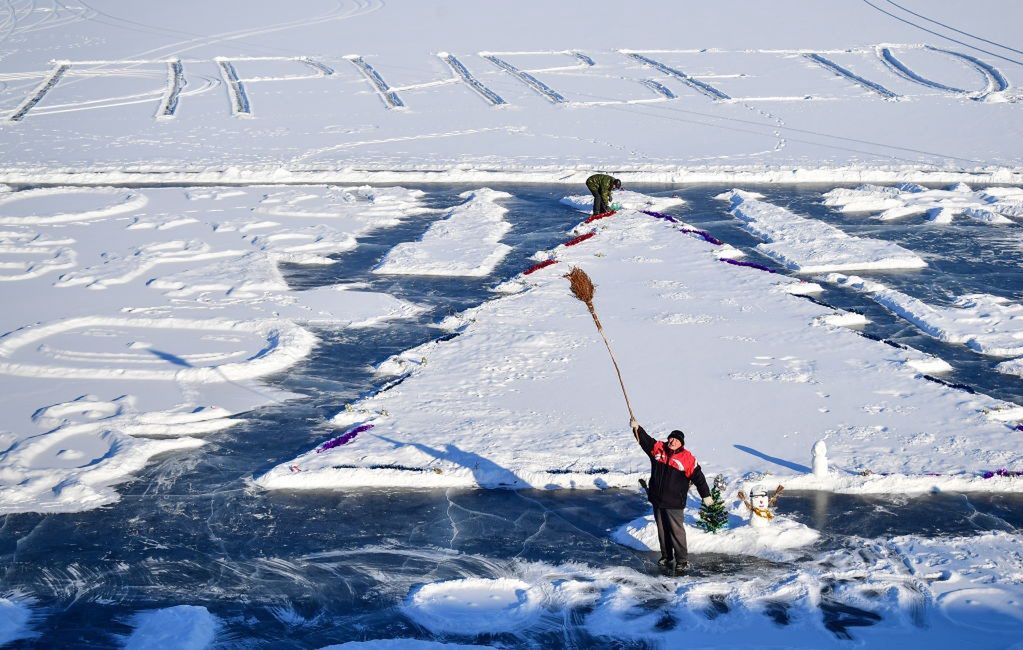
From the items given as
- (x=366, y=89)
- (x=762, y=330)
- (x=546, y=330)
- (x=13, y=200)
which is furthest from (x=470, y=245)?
(x=366, y=89)

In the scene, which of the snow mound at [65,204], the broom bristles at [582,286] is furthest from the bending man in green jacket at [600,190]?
the broom bristles at [582,286]

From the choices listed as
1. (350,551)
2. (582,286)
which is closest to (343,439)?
(350,551)

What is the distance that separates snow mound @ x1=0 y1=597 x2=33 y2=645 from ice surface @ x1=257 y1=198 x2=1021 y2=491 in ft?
8.90

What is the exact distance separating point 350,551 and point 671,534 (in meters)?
2.74

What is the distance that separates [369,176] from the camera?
2822 centimetres

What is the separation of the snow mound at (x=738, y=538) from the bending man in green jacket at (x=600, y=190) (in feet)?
42.0

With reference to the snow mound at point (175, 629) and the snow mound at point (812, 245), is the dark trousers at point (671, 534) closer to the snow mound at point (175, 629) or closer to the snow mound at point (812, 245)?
the snow mound at point (175, 629)

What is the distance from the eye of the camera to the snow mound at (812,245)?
1894 centimetres

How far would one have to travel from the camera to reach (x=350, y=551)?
10102 millimetres

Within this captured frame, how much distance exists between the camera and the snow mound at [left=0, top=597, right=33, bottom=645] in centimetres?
887

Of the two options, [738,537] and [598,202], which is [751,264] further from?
[738,537]

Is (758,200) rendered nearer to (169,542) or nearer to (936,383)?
(936,383)

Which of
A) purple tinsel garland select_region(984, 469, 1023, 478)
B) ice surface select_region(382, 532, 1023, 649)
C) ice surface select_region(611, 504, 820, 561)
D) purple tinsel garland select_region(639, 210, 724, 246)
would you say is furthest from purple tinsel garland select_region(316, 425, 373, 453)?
purple tinsel garland select_region(639, 210, 724, 246)

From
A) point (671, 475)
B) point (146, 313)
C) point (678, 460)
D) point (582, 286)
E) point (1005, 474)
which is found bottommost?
point (146, 313)
